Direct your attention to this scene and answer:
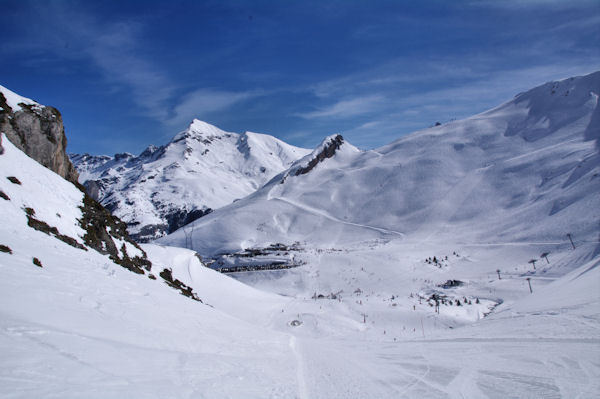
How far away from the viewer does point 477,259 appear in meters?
52.0

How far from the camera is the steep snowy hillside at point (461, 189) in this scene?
64.2 m

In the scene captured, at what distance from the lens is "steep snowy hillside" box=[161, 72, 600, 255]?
2527 inches

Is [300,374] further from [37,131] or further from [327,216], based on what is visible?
[327,216]

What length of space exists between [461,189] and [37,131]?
9086 centimetres

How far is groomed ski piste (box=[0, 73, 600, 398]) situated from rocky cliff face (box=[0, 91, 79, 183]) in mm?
2565

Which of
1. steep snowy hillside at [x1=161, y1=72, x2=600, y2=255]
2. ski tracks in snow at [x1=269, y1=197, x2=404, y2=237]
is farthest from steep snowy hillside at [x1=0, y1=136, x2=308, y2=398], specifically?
ski tracks in snow at [x1=269, y1=197, x2=404, y2=237]

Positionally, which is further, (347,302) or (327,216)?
(327,216)

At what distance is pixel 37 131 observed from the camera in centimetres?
2039

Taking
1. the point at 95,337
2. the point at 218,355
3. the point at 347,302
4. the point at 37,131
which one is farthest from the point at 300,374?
the point at 347,302

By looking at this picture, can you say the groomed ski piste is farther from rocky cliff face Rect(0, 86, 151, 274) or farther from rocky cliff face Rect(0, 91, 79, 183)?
rocky cliff face Rect(0, 91, 79, 183)

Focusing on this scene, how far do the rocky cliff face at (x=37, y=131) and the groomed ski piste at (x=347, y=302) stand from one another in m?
2.57

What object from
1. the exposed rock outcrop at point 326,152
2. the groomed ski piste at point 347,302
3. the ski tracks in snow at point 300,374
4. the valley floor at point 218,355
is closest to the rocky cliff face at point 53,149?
the groomed ski piste at point 347,302

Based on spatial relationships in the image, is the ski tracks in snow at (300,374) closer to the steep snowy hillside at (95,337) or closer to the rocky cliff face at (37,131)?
the steep snowy hillside at (95,337)

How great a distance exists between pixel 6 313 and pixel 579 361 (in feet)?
36.0
